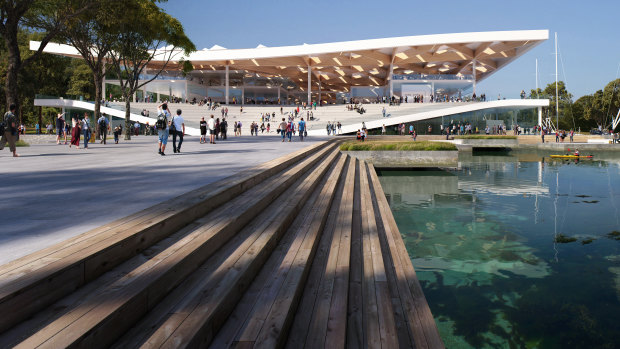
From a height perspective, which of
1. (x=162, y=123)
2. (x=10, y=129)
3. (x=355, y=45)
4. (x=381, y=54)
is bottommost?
(x=10, y=129)

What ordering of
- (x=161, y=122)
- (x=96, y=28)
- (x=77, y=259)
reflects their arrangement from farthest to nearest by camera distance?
(x=96, y=28) → (x=161, y=122) → (x=77, y=259)

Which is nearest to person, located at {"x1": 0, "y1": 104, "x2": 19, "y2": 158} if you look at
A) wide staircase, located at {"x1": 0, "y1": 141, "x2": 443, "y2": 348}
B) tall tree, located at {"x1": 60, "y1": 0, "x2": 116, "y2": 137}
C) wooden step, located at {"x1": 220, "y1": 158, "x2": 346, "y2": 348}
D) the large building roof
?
tall tree, located at {"x1": 60, "y1": 0, "x2": 116, "y2": 137}

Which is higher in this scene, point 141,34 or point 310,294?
point 141,34

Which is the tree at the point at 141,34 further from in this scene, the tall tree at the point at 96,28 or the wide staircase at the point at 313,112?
the wide staircase at the point at 313,112

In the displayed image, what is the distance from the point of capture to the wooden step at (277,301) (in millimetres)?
2165

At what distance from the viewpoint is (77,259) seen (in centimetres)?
215

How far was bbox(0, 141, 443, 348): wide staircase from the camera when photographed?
1.87 m

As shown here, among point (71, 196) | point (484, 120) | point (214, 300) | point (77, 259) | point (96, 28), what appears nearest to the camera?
point (77, 259)

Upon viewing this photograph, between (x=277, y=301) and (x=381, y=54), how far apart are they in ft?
173

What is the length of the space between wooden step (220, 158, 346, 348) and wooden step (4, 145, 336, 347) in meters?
0.47

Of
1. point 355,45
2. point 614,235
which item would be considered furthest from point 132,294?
point 355,45

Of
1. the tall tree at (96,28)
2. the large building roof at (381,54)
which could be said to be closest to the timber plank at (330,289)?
the tall tree at (96,28)

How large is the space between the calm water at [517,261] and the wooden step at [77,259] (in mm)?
3018

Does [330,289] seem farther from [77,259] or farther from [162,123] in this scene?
[162,123]
